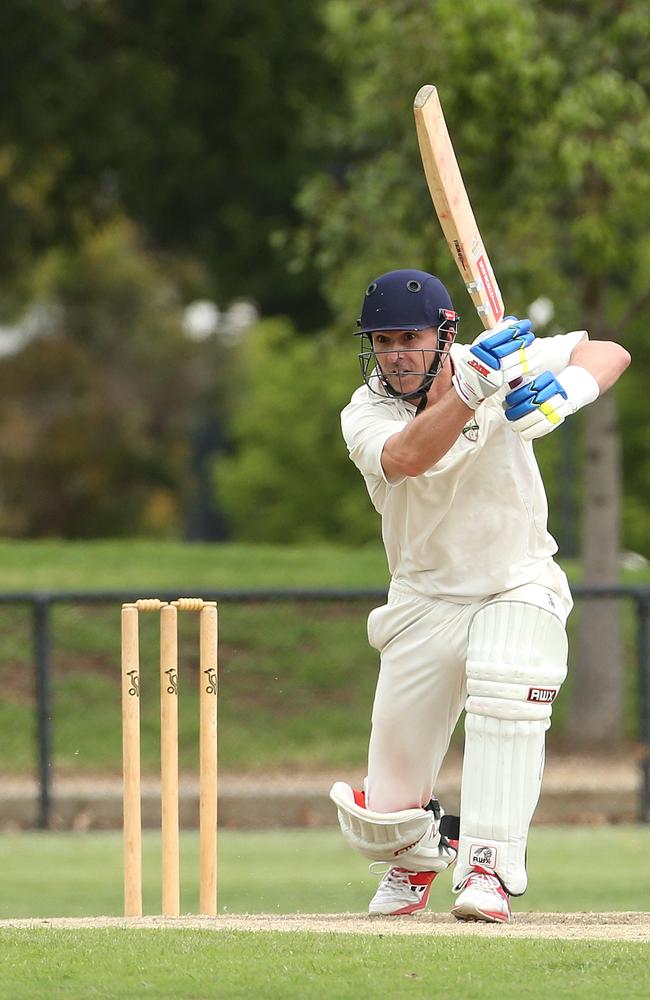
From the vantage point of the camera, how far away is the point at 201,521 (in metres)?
36.1

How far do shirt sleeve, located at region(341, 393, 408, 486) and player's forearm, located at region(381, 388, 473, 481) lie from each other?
88mm

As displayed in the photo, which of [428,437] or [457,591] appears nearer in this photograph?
[428,437]

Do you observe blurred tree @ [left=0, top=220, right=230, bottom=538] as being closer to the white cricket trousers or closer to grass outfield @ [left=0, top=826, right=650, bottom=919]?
grass outfield @ [left=0, top=826, right=650, bottom=919]

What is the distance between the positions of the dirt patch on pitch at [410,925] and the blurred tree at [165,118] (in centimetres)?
1015

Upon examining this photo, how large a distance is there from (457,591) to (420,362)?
61 centimetres

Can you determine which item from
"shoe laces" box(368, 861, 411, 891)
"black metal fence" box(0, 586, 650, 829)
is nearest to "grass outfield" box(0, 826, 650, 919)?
"black metal fence" box(0, 586, 650, 829)

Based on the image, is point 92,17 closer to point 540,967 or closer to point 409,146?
point 409,146

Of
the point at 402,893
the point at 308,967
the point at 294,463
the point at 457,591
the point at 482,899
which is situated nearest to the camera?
the point at 308,967

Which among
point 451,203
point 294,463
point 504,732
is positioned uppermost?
point 294,463

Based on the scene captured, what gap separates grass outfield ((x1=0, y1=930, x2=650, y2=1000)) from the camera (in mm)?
3547

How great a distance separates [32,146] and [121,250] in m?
18.6

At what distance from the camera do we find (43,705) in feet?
29.7

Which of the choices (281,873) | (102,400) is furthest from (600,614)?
(102,400)

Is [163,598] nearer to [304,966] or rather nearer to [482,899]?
[482,899]
